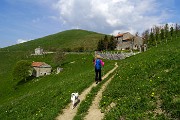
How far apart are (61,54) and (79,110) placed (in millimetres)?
97816

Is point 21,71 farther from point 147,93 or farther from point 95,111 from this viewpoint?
point 147,93

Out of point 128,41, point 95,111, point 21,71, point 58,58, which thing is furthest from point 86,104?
point 128,41

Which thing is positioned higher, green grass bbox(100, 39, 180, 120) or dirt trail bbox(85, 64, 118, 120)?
green grass bbox(100, 39, 180, 120)

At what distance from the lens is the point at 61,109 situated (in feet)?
76.2

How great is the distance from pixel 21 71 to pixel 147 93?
89.9 meters

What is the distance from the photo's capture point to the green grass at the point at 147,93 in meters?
17.5

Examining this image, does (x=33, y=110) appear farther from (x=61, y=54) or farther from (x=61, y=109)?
(x=61, y=54)

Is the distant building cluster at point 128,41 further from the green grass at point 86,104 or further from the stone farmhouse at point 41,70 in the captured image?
the green grass at point 86,104

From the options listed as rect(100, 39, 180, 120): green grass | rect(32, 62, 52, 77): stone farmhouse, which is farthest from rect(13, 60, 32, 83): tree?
rect(100, 39, 180, 120): green grass

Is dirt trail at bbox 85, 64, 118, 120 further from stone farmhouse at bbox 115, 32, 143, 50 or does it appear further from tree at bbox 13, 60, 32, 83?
stone farmhouse at bbox 115, 32, 143, 50

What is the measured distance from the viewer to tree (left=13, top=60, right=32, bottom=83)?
4131 inches

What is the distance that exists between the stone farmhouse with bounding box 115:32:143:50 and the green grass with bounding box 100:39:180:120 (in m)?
123

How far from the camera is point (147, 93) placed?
20.7 meters

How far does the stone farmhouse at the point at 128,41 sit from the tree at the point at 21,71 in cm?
6256
